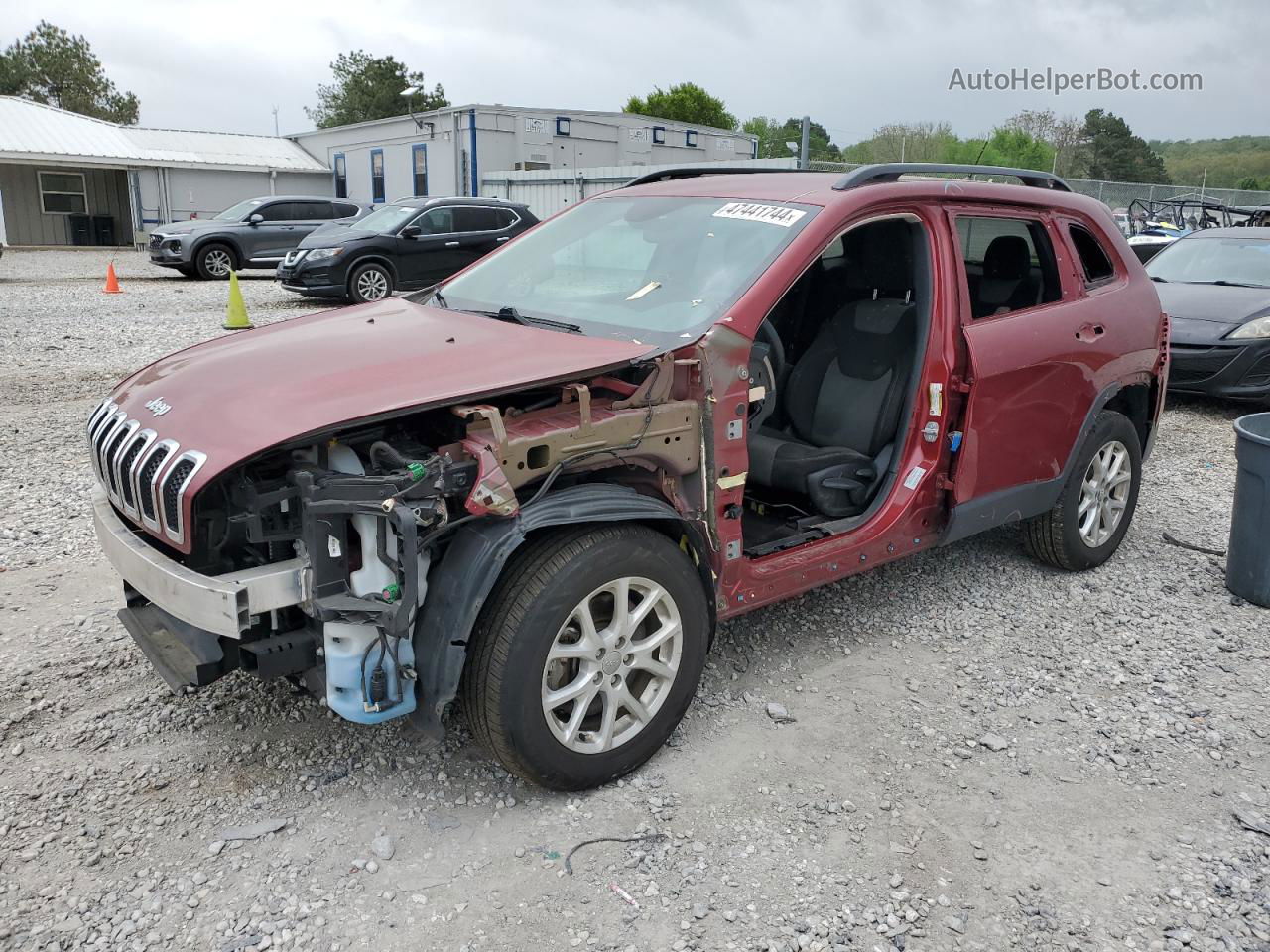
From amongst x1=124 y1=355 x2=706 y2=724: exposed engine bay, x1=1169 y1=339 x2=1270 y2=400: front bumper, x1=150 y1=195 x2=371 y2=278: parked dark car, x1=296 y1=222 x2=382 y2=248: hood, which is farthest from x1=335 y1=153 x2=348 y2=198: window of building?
x1=124 y1=355 x2=706 y2=724: exposed engine bay

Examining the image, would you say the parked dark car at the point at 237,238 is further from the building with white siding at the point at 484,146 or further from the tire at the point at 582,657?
A: the tire at the point at 582,657

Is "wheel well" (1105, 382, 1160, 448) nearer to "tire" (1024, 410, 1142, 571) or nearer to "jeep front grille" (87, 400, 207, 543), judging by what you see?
"tire" (1024, 410, 1142, 571)

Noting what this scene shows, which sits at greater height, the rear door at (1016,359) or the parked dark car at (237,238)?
the parked dark car at (237,238)

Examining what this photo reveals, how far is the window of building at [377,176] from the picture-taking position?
3192 centimetres

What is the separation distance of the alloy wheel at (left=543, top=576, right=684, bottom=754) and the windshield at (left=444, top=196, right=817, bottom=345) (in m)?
0.86

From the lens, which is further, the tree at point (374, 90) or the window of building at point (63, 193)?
the tree at point (374, 90)

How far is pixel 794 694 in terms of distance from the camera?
12.2ft

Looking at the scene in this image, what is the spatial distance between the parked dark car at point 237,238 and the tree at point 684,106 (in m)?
41.4

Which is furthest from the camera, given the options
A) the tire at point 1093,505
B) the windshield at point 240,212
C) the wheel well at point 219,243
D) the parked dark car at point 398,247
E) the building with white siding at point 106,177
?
the building with white siding at point 106,177

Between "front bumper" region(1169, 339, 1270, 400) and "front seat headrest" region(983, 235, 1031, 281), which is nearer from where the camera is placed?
"front seat headrest" region(983, 235, 1031, 281)

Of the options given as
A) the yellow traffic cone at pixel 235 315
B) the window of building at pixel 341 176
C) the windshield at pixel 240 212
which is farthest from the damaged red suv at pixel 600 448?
the window of building at pixel 341 176

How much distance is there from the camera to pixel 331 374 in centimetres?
288

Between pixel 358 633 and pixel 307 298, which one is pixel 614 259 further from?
pixel 307 298

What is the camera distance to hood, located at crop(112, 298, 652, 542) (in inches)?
102
